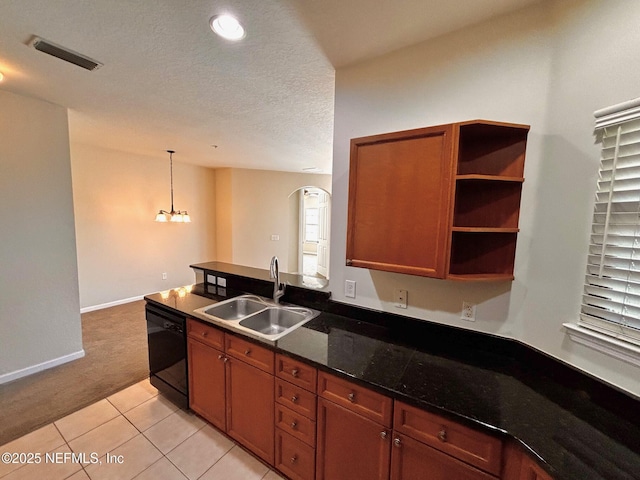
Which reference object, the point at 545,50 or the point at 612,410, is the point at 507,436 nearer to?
the point at 612,410

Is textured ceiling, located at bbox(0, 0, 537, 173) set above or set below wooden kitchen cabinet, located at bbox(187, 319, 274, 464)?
above

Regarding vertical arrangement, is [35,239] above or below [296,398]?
Result: above

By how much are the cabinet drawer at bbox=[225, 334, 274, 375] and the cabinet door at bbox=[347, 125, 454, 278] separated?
0.74 m

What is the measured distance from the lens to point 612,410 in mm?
1000

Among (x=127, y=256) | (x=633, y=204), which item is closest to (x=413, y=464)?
(x=633, y=204)

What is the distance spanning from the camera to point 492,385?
1.16m

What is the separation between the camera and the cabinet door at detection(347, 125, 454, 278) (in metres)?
1.29

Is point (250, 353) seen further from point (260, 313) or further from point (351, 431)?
point (351, 431)

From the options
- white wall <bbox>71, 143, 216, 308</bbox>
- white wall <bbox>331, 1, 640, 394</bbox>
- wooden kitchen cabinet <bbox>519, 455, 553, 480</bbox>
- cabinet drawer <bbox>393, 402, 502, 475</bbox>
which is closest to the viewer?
wooden kitchen cabinet <bbox>519, 455, 553, 480</bbox>

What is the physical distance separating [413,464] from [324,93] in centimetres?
242

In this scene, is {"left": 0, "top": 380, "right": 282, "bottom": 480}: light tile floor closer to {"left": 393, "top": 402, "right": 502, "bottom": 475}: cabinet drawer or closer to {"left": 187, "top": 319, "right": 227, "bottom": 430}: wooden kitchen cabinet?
{"left": 187, "top": 319, "right": 227, "bottom": 430}: wooden kitchen cabinet

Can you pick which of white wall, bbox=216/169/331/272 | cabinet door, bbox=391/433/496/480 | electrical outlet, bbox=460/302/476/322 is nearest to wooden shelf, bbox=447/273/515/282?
electrical outlet, bbox=460/302/476/322

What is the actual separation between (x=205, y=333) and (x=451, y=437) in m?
1.55

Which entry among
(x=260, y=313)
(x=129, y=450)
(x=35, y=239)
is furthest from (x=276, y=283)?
(x=35, y=239)
